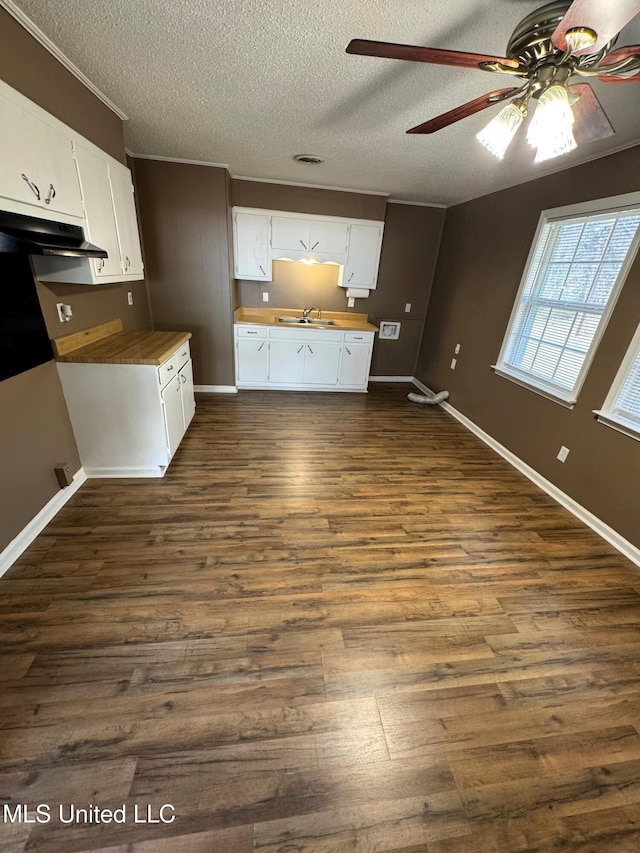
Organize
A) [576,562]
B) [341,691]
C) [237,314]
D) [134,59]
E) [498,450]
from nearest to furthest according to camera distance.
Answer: [341,691], [134,59], [576,562], [498,450], [237,314]

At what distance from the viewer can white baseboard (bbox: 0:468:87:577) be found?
1.82 m

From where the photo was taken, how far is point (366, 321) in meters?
4.98

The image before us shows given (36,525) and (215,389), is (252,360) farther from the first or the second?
(36,525)

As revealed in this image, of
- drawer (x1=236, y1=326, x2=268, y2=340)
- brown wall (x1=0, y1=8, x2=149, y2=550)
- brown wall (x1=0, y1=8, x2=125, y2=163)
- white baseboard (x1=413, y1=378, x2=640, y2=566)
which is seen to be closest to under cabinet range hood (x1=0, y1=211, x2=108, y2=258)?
brown wall (x1=0, y1=8, x2=149, y2=550)

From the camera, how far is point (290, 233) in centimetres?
414

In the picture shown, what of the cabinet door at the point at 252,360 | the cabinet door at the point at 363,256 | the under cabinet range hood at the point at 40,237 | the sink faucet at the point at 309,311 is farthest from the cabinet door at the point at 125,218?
the cabinet door at the point at 363,256

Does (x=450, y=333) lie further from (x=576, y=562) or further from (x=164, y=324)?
(x=164, y=324)

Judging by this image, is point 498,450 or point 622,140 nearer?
point 622,140

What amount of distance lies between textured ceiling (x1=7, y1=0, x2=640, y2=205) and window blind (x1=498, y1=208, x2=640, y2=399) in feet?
1.65

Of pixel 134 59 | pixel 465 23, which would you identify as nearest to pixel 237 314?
pixel 134 59

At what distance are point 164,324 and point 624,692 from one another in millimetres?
4712

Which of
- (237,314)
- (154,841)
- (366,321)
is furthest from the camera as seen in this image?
(366,321)

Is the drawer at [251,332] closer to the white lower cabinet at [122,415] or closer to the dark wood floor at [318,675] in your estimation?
the white lower cabinet at [122,415]

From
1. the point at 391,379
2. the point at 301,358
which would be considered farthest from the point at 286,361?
the point at 391,379
